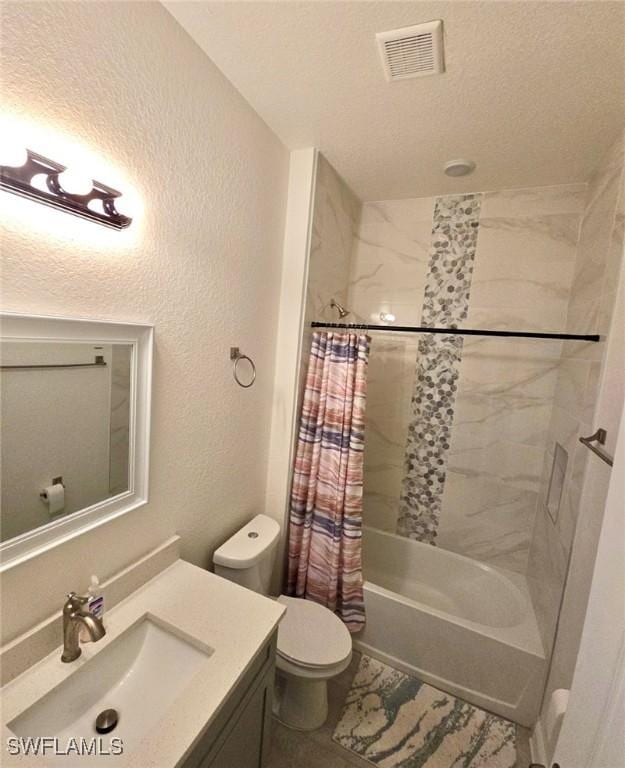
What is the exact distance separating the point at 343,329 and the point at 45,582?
4.95ft

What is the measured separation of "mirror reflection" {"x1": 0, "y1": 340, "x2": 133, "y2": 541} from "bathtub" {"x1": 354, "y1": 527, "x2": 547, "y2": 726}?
4.97 feet

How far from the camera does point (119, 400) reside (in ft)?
3.40

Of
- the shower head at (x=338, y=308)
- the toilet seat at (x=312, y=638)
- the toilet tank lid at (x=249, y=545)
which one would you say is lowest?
the toilet seat at (x=312, y=638)

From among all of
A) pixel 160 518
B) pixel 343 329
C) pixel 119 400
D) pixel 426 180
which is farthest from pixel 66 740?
pixel 426 180

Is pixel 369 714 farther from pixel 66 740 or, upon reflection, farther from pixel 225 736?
pixel 66 740

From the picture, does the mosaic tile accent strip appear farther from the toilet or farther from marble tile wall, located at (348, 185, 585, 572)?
the toilet

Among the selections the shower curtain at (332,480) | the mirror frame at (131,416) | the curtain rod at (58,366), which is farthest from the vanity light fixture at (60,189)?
the shower curtain at (332,480)

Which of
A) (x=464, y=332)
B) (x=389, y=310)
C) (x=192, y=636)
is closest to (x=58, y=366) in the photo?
(x=192, y=636)

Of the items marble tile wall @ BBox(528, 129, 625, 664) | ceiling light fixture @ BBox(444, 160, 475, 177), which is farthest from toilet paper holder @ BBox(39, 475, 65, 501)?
ceiling light fixture @ BBox(444, 160, 475, 177)

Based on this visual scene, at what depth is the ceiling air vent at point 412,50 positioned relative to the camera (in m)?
1.01

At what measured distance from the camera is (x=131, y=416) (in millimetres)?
1069

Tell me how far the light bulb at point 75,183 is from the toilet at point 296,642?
1.35m

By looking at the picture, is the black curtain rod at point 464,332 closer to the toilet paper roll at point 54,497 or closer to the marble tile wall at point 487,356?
the marble tile wall at point 487,356

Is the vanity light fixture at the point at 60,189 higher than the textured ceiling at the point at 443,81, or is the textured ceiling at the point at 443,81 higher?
the textured ceiling at the point at 443,81
